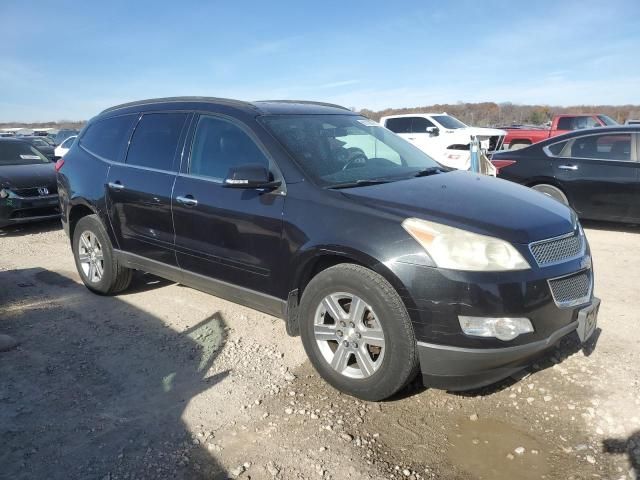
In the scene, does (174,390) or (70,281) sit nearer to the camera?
(174,390)

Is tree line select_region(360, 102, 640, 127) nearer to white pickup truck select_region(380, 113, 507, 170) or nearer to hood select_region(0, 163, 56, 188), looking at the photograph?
white pickup truck select_region(380, 113, 507, 170)

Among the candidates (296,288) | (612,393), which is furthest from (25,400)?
(612,393)

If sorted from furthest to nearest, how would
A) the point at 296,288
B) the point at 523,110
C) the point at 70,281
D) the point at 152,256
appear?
the point at 523,110
the point at 70,281
the point at 152,256
the point at 296,288

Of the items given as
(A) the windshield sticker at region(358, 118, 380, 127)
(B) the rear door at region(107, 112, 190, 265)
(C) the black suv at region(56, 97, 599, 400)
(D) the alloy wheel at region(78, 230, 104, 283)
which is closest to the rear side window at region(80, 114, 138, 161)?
(C) the black suv at region(56, 97, 599, 400)

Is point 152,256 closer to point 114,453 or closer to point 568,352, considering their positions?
point 114,453

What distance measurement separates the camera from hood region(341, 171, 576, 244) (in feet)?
9.68

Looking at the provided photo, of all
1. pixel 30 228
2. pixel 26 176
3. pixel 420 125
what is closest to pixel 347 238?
→ pixel 26 176

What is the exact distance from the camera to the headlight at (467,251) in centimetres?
279

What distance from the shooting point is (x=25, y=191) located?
838 centimetres

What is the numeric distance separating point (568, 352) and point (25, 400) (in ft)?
12.1

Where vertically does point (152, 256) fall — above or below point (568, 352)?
above

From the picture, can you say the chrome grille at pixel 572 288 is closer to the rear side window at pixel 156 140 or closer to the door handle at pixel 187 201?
the door handle at pixel 187 201

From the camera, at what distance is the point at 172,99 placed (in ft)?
15.3

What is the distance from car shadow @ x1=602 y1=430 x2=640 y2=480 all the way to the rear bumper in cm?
56
